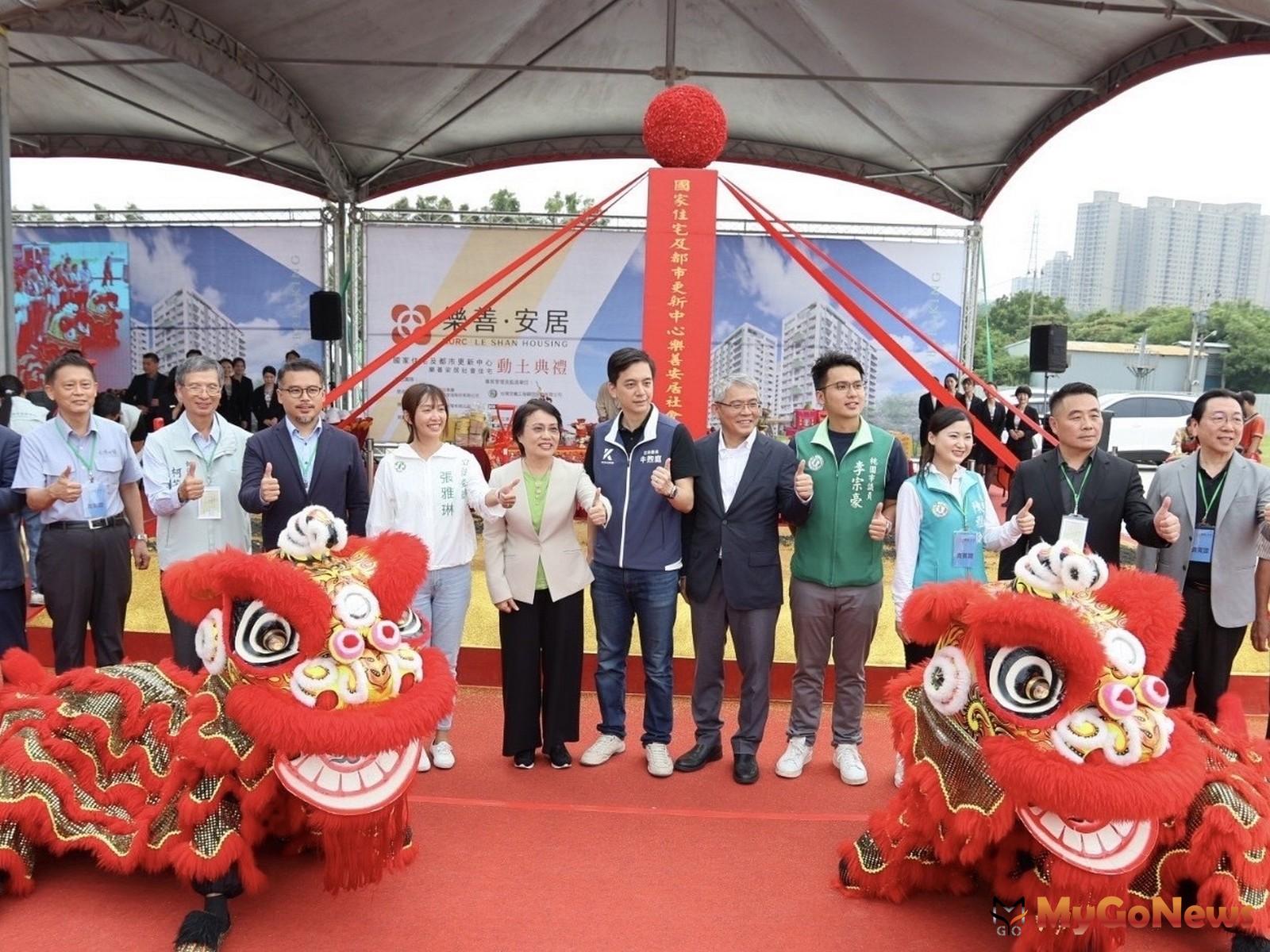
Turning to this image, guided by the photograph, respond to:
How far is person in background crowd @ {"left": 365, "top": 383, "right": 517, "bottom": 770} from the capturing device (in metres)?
2.81

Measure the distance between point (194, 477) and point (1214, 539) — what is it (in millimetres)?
3149

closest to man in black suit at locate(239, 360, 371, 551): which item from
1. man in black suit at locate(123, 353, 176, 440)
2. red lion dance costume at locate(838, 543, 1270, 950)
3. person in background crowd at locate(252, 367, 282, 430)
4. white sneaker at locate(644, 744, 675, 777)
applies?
white sneaker at locate(644, 744, 675, 777)

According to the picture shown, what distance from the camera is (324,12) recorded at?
6.07 meters

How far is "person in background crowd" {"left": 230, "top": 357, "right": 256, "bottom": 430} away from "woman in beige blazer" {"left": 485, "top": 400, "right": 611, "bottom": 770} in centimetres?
635

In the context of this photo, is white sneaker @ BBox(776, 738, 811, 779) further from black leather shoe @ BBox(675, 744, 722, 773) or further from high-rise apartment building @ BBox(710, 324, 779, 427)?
high-rise apartment building @ BBox(710, 324, 779, 427)

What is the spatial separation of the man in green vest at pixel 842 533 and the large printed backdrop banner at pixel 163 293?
7.15 m

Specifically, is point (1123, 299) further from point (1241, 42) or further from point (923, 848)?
point (923, 848)

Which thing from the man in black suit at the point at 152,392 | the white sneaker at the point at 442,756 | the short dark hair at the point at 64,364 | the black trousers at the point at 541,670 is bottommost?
A: the white sneaker at the point at 442,756

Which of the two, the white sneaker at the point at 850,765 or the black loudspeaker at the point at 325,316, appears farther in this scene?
the black loudspeaker at the point at 325,316

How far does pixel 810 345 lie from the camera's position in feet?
29.0

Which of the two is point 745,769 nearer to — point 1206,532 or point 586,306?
point 1206,532

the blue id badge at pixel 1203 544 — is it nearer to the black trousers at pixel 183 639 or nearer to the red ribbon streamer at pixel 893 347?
the red ribbon streamer at pixel 893 347

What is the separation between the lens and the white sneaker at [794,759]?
2.97 metres

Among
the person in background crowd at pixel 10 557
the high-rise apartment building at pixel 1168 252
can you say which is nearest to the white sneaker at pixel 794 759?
the person in background crowd at pixel 10 557
